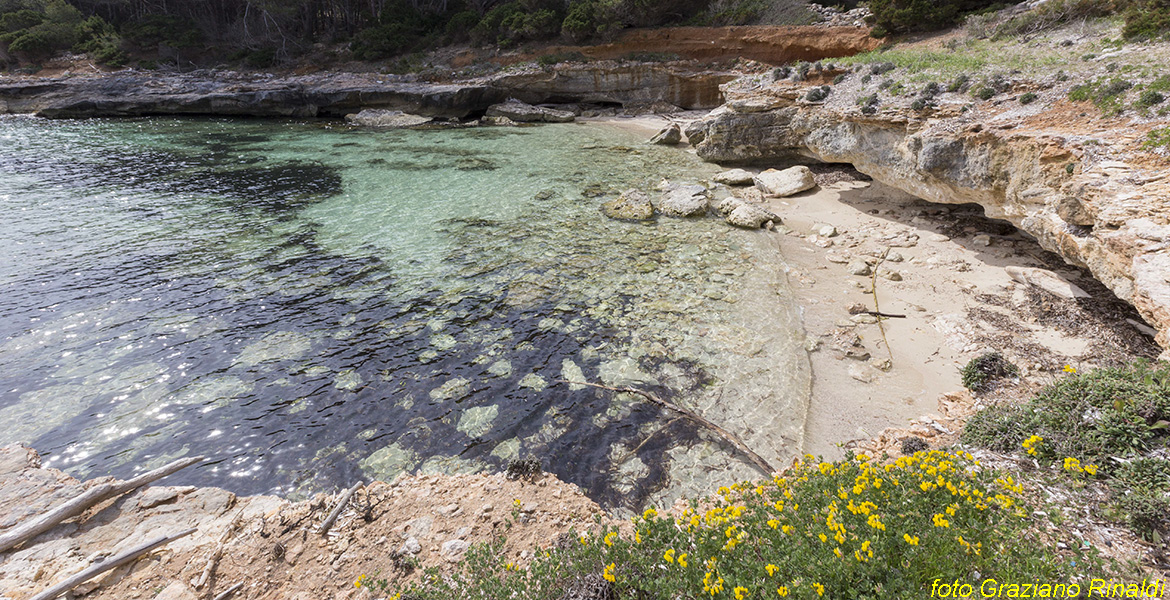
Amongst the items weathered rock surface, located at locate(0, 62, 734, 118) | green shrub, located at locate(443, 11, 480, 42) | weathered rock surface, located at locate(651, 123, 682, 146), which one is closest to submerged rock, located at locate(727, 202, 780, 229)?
weathered rock surface, located at locate(651, 123, 682, 146)

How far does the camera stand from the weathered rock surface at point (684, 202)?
1520 centimetres

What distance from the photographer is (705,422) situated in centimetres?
710

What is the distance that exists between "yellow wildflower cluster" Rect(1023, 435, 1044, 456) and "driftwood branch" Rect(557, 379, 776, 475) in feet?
8.47

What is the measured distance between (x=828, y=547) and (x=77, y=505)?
7.99 m

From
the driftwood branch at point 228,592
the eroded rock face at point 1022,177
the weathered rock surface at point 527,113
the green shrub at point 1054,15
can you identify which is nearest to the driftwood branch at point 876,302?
the eroded rock face at point 1022,177

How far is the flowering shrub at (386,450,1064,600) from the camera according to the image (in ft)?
11.3

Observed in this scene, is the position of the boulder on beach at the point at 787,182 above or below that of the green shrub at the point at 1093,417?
above

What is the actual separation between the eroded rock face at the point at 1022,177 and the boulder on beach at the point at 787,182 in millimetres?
883

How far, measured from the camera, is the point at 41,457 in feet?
21.4

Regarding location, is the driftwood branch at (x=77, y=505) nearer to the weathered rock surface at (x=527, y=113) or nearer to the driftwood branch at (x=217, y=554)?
the driftwood branch at (x=217, y=554)

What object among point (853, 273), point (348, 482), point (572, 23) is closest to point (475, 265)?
point (348, 482)

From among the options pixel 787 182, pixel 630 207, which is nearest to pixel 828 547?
pixel 630 207

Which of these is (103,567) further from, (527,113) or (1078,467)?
(527,113)

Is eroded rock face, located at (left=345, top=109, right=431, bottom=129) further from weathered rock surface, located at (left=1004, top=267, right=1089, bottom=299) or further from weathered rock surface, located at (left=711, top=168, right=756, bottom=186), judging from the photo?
weathered rock surface, located at (left=1004, top=267, right=1089, bottom=299)
